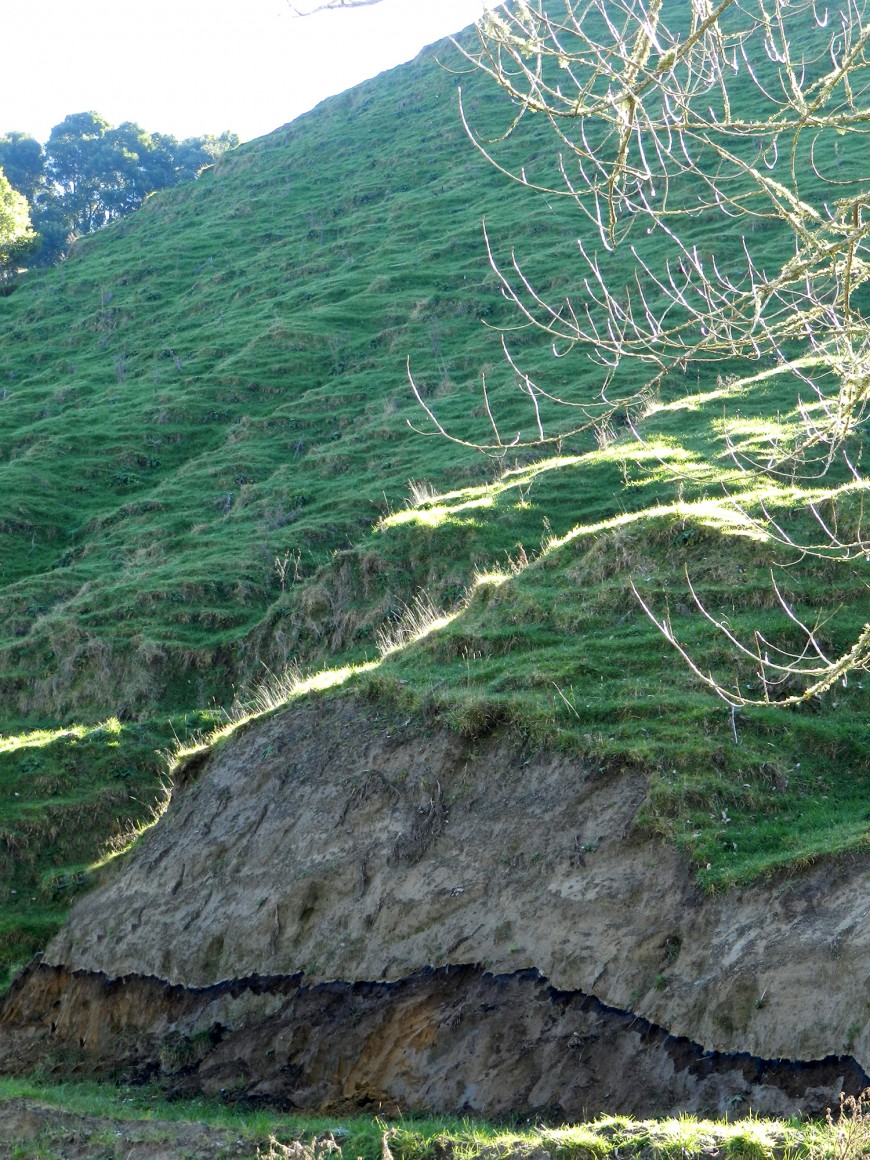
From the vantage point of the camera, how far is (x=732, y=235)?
33.1 m

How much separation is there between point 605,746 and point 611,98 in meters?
7.03

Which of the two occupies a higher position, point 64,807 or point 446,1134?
point 64,807

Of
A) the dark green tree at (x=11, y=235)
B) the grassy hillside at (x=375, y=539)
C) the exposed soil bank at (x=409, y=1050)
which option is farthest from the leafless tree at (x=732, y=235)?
the dark green tree at (x=11, y=235)

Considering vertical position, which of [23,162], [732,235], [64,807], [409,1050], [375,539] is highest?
[23,162]

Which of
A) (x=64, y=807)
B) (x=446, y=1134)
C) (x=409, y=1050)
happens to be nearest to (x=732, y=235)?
(x=64, y=807)

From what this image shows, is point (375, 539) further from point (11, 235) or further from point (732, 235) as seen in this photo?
point (11, 235)

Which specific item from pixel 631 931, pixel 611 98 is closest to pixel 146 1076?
pixel 631 931

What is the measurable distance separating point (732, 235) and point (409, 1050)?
1127 inches

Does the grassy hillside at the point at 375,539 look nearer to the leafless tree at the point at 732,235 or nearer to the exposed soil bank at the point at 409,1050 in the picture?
the leafless tree at the point at 732,235

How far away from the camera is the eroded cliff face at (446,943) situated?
884 centimetres

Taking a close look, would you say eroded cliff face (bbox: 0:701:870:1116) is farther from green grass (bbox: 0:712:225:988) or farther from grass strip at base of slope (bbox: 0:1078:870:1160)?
green grass (bbox: 0:712:225:988)

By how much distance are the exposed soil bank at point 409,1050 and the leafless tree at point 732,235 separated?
2931mm

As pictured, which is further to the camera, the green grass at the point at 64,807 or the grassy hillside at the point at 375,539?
the green grass at the point at 64,807

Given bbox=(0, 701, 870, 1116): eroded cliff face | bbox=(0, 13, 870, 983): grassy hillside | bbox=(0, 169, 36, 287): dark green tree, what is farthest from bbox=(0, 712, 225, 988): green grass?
bbox=(0, 169, 36, 287): dark green tree
